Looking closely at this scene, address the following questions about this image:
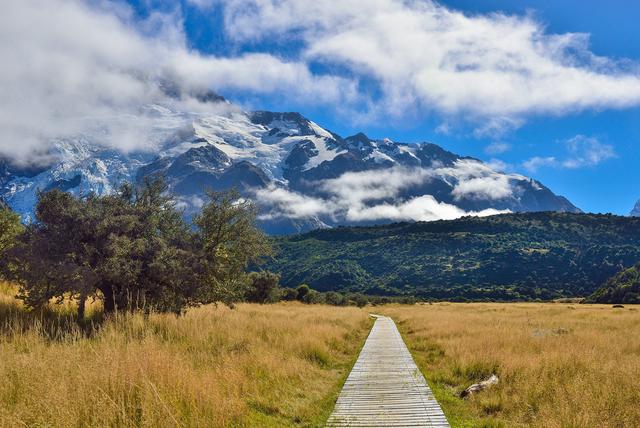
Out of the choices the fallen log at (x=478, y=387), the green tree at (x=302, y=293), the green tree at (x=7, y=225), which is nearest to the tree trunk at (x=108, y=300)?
the green tree at (x=7, y=225)

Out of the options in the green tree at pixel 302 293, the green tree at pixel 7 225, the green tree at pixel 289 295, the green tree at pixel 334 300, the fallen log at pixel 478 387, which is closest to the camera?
the fallen log at pixel 478 387

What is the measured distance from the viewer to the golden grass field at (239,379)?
732 cm

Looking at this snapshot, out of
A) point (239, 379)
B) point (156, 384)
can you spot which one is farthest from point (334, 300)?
point (156, 384)

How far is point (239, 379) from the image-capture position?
10.5 m

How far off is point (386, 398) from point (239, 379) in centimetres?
382

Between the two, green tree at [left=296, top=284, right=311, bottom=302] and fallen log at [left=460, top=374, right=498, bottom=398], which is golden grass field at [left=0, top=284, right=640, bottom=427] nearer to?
fallen log at [left=460, top=374, right=498, bottom=398]

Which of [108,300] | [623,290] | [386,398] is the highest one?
[108,300]

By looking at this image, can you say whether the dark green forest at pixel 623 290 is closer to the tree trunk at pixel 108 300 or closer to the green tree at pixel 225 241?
the green tree at pixel 225 241

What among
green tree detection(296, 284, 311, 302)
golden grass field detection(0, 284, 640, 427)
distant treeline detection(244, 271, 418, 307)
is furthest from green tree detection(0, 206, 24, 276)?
green tree detection(296, 284, 311, 302)

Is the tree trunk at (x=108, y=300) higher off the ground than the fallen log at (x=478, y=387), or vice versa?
the tree trunk at (x=108, y=300)

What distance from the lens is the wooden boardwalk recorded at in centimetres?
947

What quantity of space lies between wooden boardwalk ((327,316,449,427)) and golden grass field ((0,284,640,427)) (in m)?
0.45

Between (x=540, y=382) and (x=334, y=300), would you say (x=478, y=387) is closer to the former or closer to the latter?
(x=540, y=382)

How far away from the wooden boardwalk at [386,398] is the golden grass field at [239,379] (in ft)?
1.47
